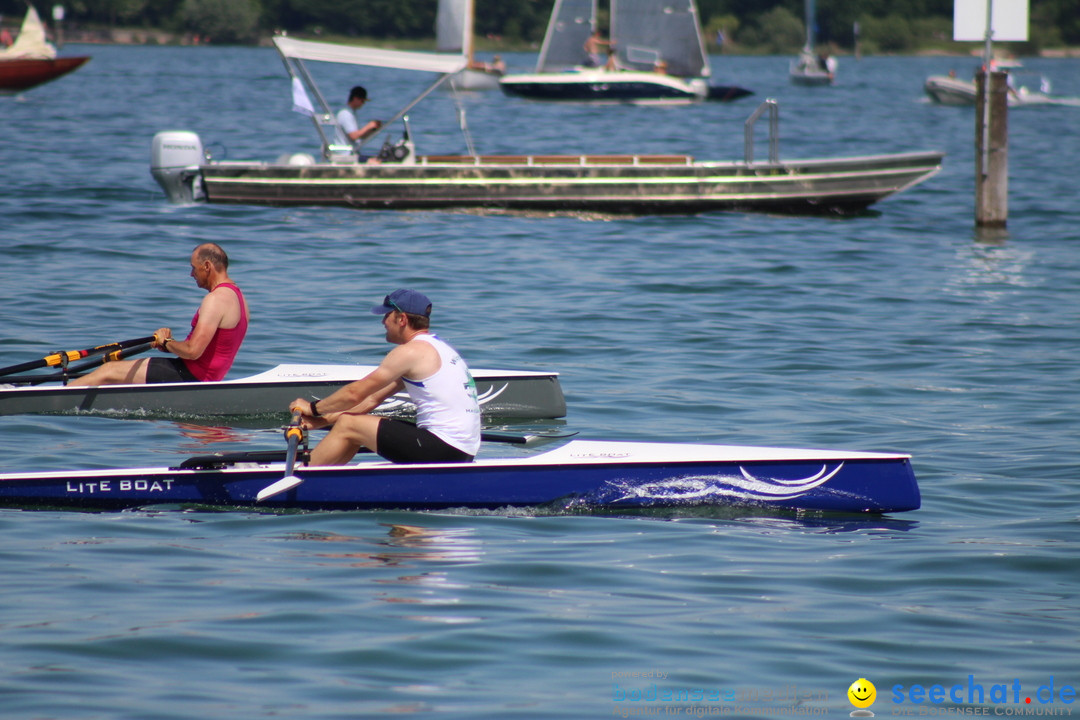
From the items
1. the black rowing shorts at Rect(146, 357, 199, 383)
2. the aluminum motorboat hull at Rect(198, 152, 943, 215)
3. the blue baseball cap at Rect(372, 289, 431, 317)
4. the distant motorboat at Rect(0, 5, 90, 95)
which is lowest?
the black rowing shorts at Rect(146, 357, 199, 383)

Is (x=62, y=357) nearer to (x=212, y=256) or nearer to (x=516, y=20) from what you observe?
(x=212, y=256)

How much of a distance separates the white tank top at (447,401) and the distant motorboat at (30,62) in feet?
137

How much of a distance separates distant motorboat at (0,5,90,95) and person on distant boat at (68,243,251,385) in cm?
3857

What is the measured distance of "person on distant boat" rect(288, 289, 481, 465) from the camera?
25.6 feet

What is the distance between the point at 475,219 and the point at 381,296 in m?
5.41

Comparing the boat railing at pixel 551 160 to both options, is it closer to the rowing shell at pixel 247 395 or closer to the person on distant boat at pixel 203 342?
the rowing shell at pixel 247 395

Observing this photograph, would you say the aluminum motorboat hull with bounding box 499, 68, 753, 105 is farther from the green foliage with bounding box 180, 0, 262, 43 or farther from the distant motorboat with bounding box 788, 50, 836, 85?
the green foliage with bounding box 180, 0, 262, 43

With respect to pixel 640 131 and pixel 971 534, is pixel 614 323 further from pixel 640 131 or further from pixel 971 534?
pixel 640 131

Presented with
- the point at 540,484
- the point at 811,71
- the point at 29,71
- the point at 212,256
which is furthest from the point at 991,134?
the point at 811,71

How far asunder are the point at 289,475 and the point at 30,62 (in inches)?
1671

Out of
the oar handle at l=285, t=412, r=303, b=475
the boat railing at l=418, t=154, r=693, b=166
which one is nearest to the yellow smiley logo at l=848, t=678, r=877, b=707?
the oar handle at l=285, t=412, r=303, b=475

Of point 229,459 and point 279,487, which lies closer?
point 279,487

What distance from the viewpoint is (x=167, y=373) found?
34.6 feet

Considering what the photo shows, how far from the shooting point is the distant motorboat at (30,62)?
1793 inches
